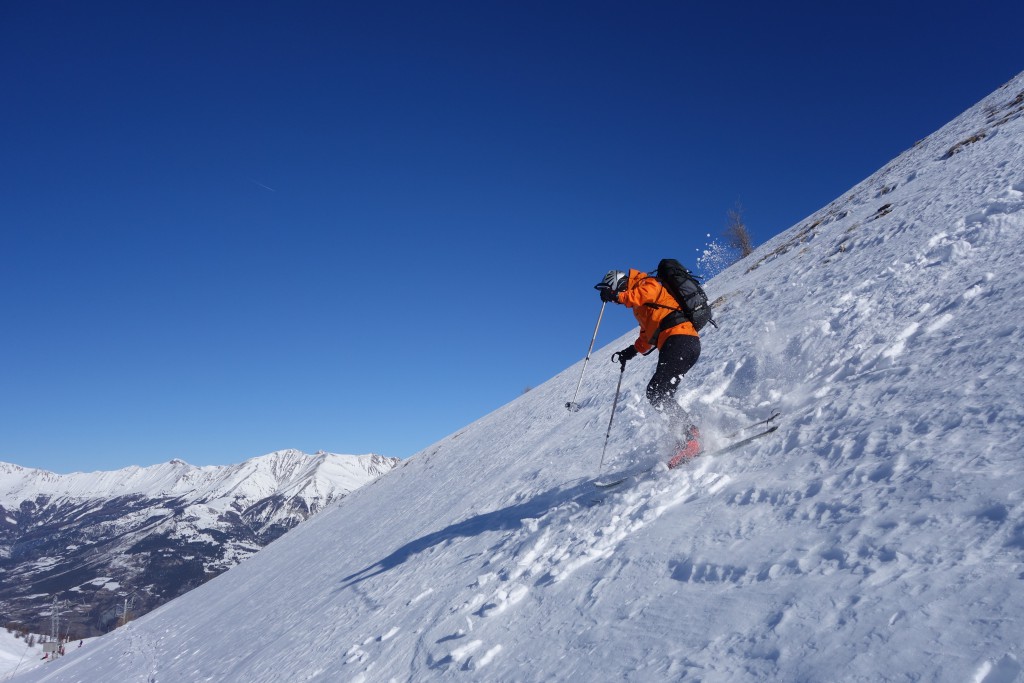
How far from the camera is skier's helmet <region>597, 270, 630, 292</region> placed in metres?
6.27

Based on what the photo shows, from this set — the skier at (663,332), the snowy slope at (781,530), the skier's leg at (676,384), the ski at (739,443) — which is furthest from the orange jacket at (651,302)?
the snowy slope at (781,530)

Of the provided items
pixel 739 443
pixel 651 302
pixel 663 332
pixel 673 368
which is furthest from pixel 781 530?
pixel 651 302

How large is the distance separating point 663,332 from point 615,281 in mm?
818

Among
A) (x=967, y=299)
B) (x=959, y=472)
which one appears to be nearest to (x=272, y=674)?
(x=959, y=472)

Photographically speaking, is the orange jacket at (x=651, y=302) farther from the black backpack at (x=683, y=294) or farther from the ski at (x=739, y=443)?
the ski at (x=739, y=443)

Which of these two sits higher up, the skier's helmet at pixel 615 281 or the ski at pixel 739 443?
the skier's helmet at pixel 615 281

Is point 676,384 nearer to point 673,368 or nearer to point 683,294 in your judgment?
point 673,368

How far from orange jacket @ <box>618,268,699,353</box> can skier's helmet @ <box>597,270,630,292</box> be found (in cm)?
7

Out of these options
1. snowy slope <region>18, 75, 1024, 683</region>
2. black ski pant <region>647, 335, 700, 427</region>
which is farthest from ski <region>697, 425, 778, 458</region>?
black ski pant <region>647, 335, 700, 427</region>

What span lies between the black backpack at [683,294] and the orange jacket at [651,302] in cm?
6

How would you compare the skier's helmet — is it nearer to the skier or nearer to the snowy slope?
the skier

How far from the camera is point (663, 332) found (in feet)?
20.7

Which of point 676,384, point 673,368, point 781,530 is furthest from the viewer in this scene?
point 676,384

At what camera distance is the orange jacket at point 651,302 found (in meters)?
6.27
